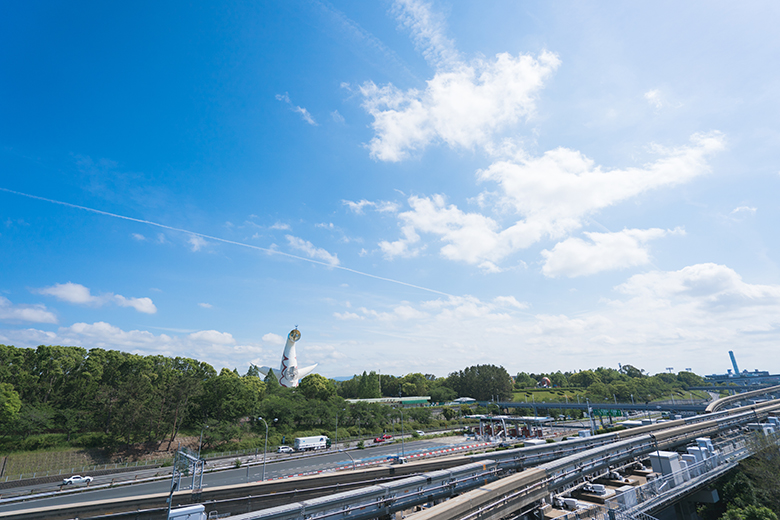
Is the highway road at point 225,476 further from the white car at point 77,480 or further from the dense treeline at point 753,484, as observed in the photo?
Result: the dense treeline at point 753,484

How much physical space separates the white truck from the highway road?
13.0 feet

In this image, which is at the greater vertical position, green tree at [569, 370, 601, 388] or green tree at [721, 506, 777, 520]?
green tree at [569, 370, 601, 388]

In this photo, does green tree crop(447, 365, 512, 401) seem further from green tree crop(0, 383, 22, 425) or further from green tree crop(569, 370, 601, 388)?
green tree crop(0, 383, 22, 425)

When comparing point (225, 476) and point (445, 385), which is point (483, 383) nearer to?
point (445, 385)

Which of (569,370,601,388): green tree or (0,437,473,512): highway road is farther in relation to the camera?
(569,370,601,388): green tree

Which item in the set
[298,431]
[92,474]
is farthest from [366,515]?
[298,431]

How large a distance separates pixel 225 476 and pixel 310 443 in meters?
19.3

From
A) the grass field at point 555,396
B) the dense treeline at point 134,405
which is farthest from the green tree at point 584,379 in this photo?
the dense treeline at point 134,405

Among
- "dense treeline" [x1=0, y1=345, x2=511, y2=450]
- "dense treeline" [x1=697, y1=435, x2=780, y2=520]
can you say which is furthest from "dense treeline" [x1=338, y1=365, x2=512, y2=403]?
"dense treeline" [x1=697, y1=435, x2=780, y2=520]

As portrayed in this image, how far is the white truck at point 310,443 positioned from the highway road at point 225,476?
3.96m

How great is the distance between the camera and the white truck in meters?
57.6

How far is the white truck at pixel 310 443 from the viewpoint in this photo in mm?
57594

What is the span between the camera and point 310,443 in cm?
5834

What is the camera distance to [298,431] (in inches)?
2731
